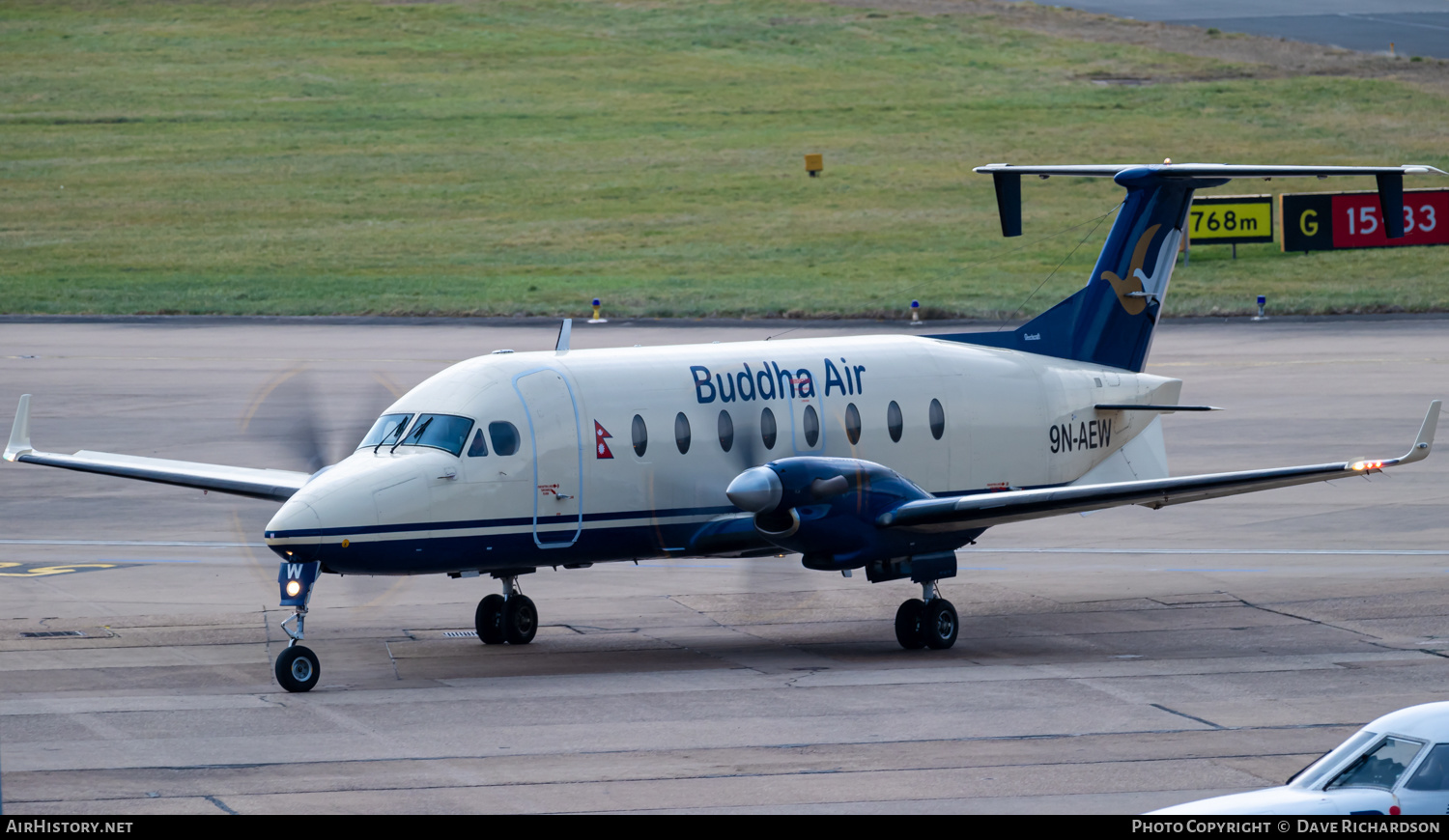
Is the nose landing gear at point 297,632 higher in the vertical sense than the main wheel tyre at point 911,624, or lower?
higher

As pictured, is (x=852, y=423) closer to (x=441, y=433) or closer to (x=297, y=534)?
(x=441, y=433)

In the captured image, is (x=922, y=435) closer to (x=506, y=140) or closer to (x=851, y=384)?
(x=851, y=384)

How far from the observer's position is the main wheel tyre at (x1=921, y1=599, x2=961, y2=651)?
70.1ft

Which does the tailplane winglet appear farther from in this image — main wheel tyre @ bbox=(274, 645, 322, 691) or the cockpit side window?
main wheel tyre @ bbox=(274, 645, 322, 691)

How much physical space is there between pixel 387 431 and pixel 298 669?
10.2 ft

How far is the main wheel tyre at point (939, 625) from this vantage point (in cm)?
2136

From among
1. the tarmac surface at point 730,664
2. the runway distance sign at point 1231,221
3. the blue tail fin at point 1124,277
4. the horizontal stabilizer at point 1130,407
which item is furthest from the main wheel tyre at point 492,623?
the runway distance sign at point 1231,221

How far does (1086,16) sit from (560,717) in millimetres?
103496

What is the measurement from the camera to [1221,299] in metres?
61.0

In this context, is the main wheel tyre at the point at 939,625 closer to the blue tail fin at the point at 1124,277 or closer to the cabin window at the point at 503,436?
the blue tail fin at the point at 1124,277

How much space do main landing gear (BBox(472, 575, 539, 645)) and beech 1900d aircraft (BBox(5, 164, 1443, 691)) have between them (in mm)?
24

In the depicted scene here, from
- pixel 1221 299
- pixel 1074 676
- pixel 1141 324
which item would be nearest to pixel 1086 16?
pixel 1221 299

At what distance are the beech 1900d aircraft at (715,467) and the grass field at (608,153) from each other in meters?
33.7

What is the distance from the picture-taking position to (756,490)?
19.9 m
